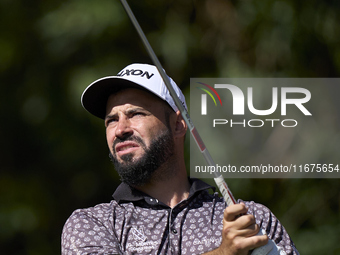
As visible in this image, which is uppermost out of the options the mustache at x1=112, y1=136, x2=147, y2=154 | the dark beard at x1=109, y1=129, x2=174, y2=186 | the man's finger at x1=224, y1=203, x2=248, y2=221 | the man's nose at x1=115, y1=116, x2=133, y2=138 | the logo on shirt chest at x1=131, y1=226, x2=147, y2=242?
the man's nose at x1=115, y1=116, x2=133, y2=138

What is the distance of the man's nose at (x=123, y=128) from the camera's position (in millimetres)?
2268

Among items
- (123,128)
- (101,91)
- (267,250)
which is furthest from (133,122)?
(267,250)

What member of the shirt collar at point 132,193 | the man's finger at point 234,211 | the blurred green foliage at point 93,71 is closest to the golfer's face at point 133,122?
the shirt collar at point 132,193

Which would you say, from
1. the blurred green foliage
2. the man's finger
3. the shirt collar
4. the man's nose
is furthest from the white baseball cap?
the blurred green foliage

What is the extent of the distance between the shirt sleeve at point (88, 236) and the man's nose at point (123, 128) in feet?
0.95

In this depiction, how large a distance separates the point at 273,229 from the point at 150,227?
0.41 meters

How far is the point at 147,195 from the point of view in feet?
7.55

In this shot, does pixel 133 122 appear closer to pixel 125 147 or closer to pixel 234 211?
pixel 125 147

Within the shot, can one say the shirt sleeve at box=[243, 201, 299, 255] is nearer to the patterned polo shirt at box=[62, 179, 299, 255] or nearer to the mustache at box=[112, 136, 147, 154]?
the patterned polo shirt at box=[62, 179, 299, 255]

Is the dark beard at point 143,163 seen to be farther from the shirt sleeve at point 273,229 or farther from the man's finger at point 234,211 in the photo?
the man's finger at point 234,211

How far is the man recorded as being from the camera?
6.88 ft

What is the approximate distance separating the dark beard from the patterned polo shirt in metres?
0.06

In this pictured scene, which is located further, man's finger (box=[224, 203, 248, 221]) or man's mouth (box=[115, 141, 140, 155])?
man's mouth (box=[115, 141, 140, 155])

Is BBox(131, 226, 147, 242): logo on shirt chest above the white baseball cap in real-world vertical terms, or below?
below
